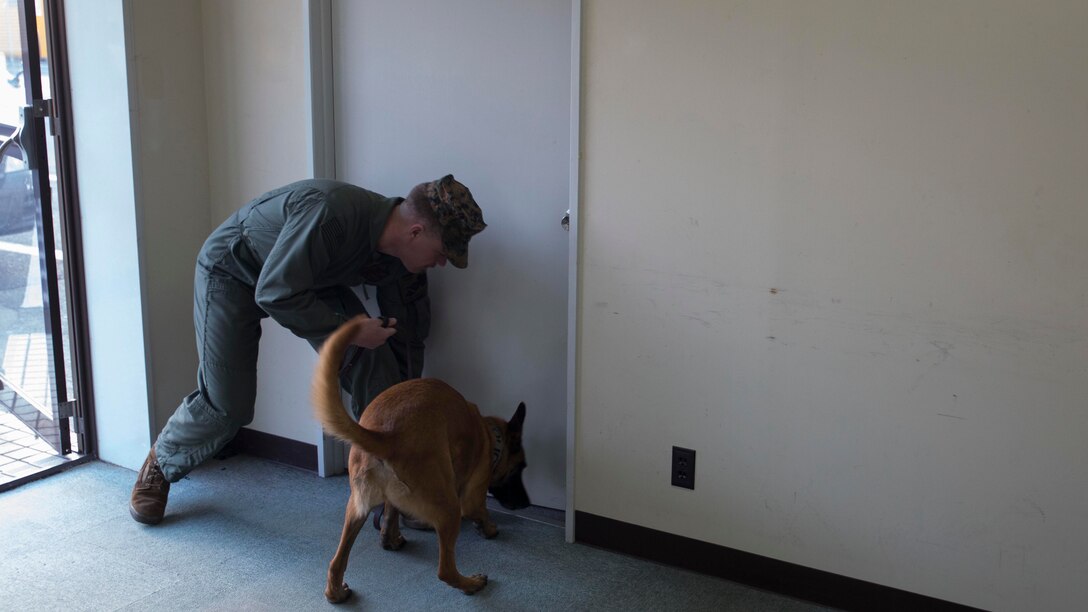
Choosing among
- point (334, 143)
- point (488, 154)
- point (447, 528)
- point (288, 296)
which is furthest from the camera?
point (334, 143)

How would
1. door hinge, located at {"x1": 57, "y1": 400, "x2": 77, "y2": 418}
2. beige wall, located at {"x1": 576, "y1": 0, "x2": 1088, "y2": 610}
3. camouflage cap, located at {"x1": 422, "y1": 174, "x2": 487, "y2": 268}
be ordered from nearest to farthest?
1. beige wall, located at {"x1": 576, "y1": 0, "x2": 1088, "y2": 610}
2. camouflage cap, located at {"x1": 422, "y1": 174, "x2": 487, "y2": 268}
3. door hinge, located at {"x1": 57, "y1": 400, "x2": 77, "y2": 418}

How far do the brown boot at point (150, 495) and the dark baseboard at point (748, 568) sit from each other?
4.49 ft

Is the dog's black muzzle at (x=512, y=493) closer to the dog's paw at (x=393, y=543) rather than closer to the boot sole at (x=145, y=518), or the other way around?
the dog's paw at (x=393, y=543)

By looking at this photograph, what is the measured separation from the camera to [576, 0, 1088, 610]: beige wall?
1.98 meters

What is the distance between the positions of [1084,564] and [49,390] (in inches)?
133

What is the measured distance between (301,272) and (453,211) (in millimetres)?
479

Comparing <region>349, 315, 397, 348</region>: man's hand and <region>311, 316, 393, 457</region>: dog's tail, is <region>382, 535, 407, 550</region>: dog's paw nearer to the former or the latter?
<region>349, 315, 397, 348</region>: man's hand

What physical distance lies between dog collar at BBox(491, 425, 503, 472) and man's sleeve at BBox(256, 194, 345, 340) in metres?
0.59

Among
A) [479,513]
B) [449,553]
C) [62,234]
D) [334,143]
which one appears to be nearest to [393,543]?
[479,513]

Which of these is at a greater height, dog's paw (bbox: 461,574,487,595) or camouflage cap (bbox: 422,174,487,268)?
camouflage cap (bbox: 422,174,487,268)

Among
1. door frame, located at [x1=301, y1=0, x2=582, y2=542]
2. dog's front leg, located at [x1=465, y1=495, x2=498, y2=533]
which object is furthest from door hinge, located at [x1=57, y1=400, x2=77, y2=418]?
dog's front leg, located at [x1=465, y1=495, x2=498, y2=533]

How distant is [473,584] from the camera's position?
242 cm

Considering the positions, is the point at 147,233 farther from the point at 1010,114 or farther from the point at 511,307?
the point at 1010,114

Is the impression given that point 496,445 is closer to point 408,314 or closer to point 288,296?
point 408,314
